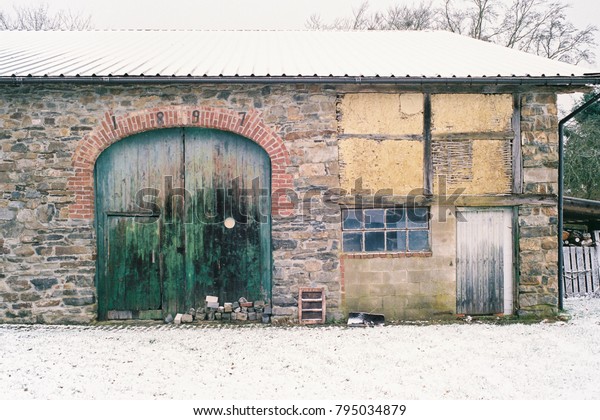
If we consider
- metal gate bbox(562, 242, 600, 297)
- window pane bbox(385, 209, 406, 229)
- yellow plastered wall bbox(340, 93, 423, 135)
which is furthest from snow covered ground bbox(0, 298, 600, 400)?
yellow plastered wall bbox(340, 93, 423, 135)

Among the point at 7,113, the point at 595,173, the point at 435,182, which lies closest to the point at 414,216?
the point at 435,182

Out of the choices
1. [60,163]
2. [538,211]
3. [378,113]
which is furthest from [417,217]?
[60,163]

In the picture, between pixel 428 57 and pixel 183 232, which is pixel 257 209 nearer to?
pixel 183 232

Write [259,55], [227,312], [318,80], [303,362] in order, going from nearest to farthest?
[303,362] → [318,80] → [227,312] → [259,55]

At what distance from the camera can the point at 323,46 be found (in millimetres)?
8023

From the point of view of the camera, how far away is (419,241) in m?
6.28

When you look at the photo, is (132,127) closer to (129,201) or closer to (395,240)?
(129,201)

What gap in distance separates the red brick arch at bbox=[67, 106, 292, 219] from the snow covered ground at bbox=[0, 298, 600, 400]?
6.39ft

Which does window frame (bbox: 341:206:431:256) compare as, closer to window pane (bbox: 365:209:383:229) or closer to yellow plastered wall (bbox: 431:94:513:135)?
window pane (bbox: 365:209:383:229)

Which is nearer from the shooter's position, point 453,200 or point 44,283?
point 44,283

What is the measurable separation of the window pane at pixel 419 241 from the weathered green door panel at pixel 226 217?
215 centimetres

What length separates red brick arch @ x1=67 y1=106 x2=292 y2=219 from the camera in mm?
5980

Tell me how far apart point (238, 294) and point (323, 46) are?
4962 mm

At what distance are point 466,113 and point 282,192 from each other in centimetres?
298
